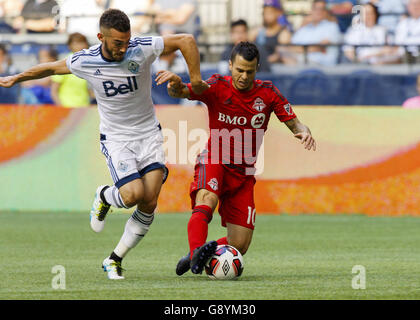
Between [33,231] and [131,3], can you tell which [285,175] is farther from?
[131,3]

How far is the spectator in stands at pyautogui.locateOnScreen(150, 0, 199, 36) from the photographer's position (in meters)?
18.0

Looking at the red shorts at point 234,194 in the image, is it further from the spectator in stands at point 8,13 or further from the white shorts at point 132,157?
the spectator in stands at point 8,13

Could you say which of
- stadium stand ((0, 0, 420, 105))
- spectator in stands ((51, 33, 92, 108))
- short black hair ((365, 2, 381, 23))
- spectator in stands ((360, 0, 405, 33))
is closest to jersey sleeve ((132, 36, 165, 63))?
stadium stand ((0, 0, 420, 105))

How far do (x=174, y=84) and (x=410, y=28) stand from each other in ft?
33.7

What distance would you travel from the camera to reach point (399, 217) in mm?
14453

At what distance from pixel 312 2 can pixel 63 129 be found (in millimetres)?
6017

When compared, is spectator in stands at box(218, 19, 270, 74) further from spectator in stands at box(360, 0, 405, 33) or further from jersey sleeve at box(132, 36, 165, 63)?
jersey sleeve at box(132, 36, 165, 63)

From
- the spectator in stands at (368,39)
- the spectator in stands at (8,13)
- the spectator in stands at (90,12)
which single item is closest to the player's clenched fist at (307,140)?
the spectator in stands at (368,39)

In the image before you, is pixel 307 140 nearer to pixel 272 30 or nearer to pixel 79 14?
pixel 272 30

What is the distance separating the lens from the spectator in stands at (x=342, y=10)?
17828 mm

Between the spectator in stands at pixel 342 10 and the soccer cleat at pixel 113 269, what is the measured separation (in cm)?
1073

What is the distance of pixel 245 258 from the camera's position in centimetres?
979

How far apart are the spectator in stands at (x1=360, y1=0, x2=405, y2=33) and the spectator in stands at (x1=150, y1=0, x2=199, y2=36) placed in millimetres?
3445

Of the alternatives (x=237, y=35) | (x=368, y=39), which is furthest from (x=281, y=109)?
(x=368, y=39)
